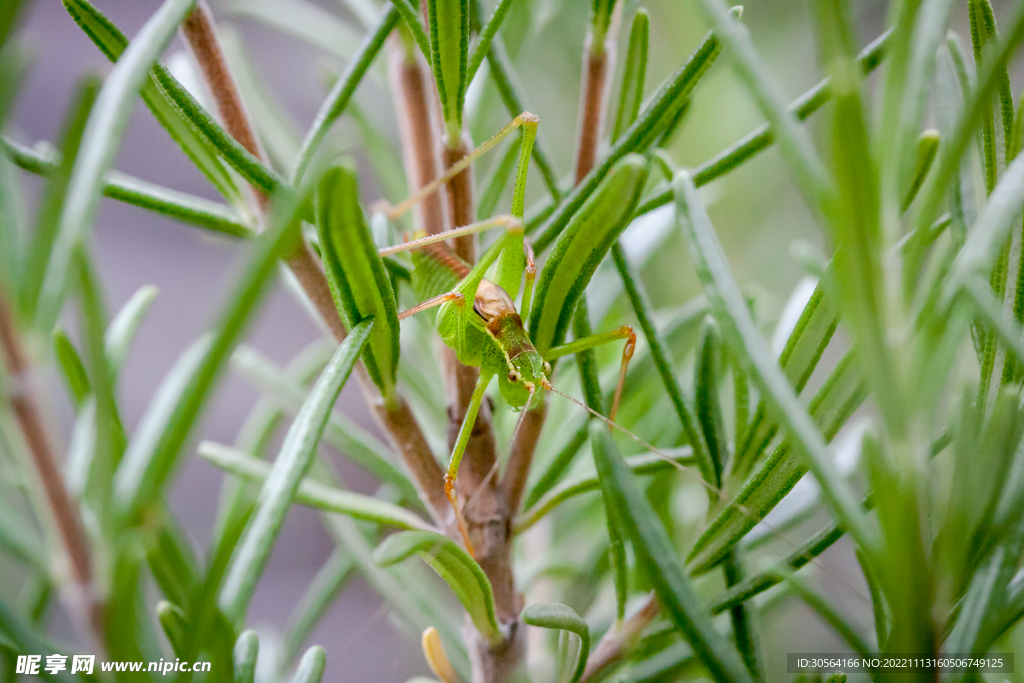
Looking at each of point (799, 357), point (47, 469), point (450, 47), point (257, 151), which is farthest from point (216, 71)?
point (799, 357)

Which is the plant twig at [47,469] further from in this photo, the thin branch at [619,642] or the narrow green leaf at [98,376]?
the thin branch at [619,642]

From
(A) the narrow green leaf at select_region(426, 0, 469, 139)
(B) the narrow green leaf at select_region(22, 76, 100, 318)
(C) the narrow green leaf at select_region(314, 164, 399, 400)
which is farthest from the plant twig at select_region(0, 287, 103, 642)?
(A) the narrow green leaf at select_region(426, 0, 469, 139)

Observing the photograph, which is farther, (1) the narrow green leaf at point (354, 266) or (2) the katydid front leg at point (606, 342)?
(2) the katydid front leg at point (606, 342)

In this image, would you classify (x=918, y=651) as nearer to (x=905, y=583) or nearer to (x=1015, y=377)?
(x=905, y=583)

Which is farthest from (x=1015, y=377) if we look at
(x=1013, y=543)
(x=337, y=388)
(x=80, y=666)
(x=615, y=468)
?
(x=80, y=666)

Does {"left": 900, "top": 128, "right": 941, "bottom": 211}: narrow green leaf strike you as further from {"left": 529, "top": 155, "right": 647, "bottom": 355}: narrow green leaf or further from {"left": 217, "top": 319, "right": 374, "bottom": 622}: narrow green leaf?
{"left": 217, "top": 319, "right": 374, "bottom": 622}: narrow green leaf

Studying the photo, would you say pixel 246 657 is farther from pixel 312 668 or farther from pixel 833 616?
pixel 833 616

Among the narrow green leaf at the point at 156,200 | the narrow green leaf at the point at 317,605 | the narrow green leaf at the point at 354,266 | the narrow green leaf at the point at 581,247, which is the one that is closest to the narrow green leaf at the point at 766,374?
the narrow green leaf at the point at 581,247
